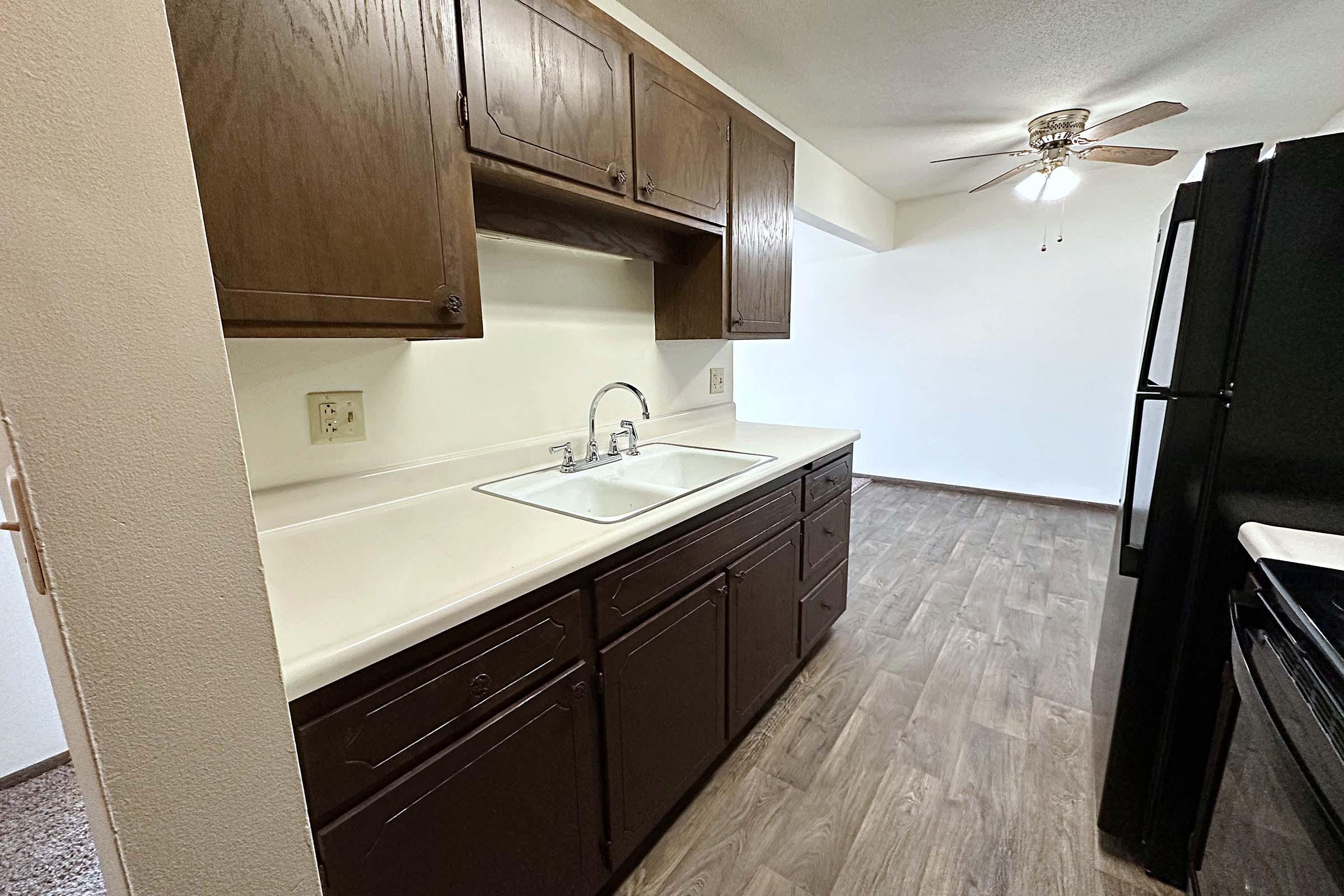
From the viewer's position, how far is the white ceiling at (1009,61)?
5.92 feet

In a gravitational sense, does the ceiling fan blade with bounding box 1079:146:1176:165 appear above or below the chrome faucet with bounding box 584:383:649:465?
above

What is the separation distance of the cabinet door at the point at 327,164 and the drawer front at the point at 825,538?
142 centimetres

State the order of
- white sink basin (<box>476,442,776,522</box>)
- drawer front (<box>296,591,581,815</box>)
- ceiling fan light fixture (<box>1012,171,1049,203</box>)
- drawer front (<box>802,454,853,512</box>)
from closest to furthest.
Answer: drawer front (<box>296,591,581,815</box>) → white sink basin (<box>476,442,776,522</box>) → drawer front (<box>802,454,853,512</box>) → ceiling fan light fixture (<box>1012,171,1049,203</box>)

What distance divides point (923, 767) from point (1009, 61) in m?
2.60

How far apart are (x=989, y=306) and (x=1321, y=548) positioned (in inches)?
138

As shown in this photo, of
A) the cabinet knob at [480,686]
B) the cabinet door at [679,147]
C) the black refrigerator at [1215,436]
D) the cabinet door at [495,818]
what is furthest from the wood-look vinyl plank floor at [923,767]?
the cabinet door at [679,147]

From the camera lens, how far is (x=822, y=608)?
87.7 inches

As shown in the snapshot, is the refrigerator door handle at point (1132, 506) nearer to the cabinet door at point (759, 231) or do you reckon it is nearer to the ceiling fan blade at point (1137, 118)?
the cabinet door at point (759, 231)

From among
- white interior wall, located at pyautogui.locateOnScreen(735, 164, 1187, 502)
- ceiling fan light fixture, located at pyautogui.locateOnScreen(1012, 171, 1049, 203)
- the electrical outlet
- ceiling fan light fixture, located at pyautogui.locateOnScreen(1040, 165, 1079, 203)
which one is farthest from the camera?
white interior wall, located at pyautogui.locateOnScreen(735, 164, 1187, 502)

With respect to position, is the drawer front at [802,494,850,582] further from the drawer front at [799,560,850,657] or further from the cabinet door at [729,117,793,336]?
the cabinet door at [729,117,793,336]

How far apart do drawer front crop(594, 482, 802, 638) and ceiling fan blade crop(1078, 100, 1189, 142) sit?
2135mm

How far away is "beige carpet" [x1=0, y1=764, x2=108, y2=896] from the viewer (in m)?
1.40

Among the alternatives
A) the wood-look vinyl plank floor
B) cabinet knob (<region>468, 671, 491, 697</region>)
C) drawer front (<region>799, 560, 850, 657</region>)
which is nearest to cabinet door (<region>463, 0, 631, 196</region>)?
cabinet knob (<region>468, 671, 491, 697</region>)

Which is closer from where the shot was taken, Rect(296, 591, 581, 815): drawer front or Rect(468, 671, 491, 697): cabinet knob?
Rect(296, 591, 581, 815): drawer front
